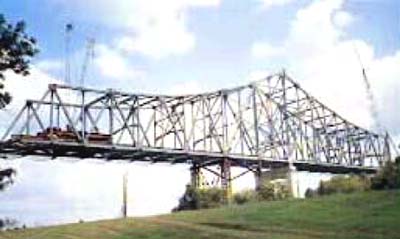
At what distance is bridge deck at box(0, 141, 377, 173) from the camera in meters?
91.6

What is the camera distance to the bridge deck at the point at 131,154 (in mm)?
91562

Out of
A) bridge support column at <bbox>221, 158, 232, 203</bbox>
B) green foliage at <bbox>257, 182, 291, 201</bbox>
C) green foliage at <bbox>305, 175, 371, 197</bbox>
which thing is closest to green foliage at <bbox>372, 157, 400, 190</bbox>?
green foliage at <bbox>305, 175, 371, 197</bbox>

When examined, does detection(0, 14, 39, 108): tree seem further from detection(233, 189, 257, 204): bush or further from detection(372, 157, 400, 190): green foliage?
detection(233, 189, 257, 204): bush

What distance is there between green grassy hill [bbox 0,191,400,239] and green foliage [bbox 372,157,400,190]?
6.19m

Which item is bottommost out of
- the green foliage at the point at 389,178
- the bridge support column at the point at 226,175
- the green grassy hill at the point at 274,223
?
the green grassy hill at the point at 274,223

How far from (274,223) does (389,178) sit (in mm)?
16540

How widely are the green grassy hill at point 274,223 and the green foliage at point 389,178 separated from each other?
6.19 meters

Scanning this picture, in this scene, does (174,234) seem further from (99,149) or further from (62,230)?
(99,149)

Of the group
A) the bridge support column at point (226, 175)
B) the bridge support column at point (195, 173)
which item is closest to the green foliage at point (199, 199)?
the bridge support column at point (226, 175)

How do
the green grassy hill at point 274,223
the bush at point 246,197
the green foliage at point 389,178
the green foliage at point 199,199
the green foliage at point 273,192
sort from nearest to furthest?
the green grassy hill at point 274,223, the green foliage at point 389,178, the green foliage at point 273,192, the bush at point 246,197, the green foliage at point 199,199

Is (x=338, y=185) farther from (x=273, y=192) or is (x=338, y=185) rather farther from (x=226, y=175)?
(x=226, y=175)

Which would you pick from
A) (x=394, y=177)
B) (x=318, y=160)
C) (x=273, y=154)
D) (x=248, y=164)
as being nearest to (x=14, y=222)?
(x=394, y=177)

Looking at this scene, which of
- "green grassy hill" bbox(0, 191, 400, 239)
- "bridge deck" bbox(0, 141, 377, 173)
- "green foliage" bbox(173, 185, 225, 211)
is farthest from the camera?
"bridge deck" bbox(0, 141, 377, 173)

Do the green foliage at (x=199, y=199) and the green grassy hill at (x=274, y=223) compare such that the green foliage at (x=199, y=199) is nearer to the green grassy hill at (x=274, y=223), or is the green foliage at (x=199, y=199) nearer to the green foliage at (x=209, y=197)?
the green foliage at (x=209, y=197)
